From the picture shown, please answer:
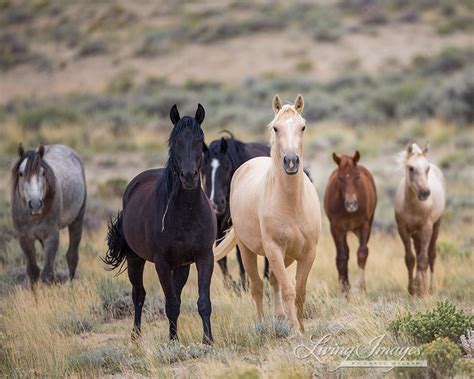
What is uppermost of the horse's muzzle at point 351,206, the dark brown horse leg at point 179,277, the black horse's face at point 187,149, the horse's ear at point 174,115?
the horse's ear at point 174,115

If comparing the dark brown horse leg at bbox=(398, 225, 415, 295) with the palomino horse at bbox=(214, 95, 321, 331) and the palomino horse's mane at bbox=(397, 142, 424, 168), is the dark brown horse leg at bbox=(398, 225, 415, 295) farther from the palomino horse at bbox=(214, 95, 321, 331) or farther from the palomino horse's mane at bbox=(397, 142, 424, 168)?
the palomino horse at bbox=(214, 95, 321, 331)

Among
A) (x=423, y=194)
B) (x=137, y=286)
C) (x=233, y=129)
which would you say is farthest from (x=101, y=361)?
(x=233, y=129)

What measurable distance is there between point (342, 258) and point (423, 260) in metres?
1.04

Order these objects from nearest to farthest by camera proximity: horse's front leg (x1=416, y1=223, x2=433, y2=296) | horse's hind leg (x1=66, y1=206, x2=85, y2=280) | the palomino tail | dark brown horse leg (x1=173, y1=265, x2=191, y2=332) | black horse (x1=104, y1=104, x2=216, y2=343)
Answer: black horse (x1=104, y1=104, x2=216, y2=343) < dark brown horse leg (x1=173, y1=265, x2=191, y2=332) < the palomino tail < horse's front leg (x1=416, y1=223, x2=433, y2=296) < horse's hind leg (x1=66, y1=206, x2=85, y2=280)

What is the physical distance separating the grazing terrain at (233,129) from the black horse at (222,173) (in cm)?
100

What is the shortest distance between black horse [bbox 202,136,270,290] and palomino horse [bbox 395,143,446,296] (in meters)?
1.96

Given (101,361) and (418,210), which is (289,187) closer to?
(101,361)

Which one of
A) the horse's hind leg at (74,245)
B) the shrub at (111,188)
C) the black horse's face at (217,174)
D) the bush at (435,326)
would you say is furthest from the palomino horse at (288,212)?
the shrub at (111,188)

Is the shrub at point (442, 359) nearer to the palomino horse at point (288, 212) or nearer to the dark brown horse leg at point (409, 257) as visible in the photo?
the palomino horse at point (288, 212)

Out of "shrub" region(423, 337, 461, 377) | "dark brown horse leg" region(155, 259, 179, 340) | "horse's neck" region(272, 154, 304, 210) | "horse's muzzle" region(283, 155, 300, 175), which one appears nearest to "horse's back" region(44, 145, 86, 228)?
"dark brown horse leg" region(155, 259, 179, 340)

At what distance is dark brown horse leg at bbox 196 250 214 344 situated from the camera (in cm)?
661

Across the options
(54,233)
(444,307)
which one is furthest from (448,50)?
(444,307)

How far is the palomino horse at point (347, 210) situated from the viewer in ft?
31.9

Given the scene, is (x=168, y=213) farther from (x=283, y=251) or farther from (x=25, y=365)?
(x=25, y=365)
